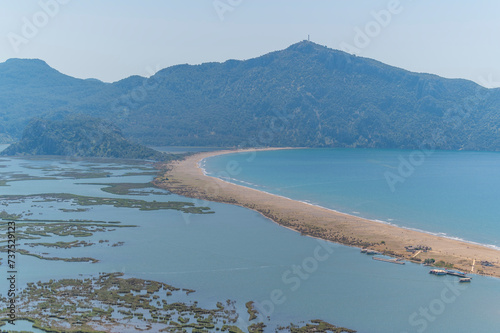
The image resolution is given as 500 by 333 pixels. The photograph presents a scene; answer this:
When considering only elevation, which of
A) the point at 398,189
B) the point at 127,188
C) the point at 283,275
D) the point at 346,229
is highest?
the point at 398,189

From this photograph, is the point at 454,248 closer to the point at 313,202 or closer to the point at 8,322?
the point at 313,202

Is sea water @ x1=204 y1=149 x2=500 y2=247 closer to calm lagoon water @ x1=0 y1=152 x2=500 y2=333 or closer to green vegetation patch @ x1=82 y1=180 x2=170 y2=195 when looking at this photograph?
calm lagoon water @ x1=0 y1=152 x2=500 y2=333

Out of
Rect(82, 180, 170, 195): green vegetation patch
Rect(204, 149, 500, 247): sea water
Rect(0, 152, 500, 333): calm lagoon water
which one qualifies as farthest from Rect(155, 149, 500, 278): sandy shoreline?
Rect(82, 180, 170, 195): green vegetation patch

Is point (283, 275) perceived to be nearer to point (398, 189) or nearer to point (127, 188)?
point (127, 188)

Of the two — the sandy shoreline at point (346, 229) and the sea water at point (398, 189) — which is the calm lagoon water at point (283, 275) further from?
the sea water at point (398, 189)

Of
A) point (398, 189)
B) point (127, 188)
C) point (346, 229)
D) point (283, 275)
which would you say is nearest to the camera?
point (283, 275)

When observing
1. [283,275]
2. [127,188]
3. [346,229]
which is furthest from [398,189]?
[283,275]
